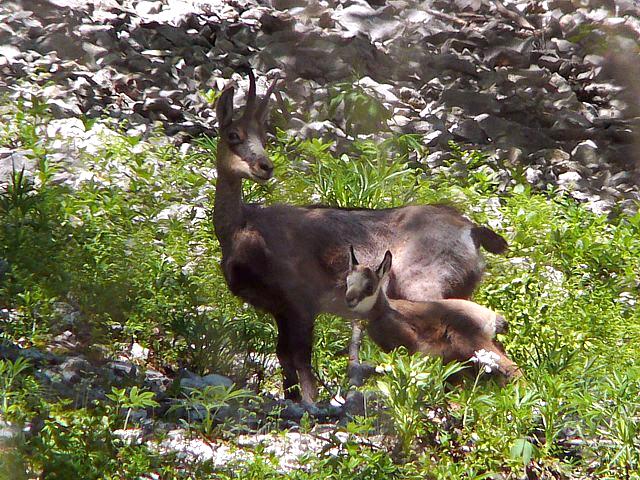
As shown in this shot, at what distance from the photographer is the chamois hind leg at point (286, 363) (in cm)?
688

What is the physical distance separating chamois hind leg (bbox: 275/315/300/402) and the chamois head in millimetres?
951

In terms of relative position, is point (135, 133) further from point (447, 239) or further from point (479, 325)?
point (479, 325)


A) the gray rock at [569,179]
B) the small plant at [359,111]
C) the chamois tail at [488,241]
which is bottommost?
the gray rock at [569,179]

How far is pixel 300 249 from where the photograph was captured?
7.34 meters

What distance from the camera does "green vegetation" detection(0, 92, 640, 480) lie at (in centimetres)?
514

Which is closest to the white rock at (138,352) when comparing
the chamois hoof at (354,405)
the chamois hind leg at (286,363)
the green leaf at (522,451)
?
the chamois hind leg at (286,363)

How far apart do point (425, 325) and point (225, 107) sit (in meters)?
1.98

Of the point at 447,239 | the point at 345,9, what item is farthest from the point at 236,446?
the point at 345,9

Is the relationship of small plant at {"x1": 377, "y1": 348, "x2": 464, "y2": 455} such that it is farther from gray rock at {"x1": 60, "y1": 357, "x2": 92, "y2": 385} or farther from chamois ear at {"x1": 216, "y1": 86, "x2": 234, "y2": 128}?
chamois ear at {"x1": 216, "y1": 86, "x2": 234, "y2": 128}

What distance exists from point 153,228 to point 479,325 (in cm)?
308

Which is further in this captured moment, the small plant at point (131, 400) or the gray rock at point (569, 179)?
the gray rock at point (569, 179)

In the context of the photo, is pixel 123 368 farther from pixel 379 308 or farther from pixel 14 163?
pixel 14 163

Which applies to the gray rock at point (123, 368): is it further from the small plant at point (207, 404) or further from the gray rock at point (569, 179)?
the gray rock at point (569, 179)

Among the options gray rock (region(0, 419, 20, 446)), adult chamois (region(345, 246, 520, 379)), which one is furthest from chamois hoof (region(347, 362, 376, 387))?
gray rock (region(0, 419, 20, 446))
